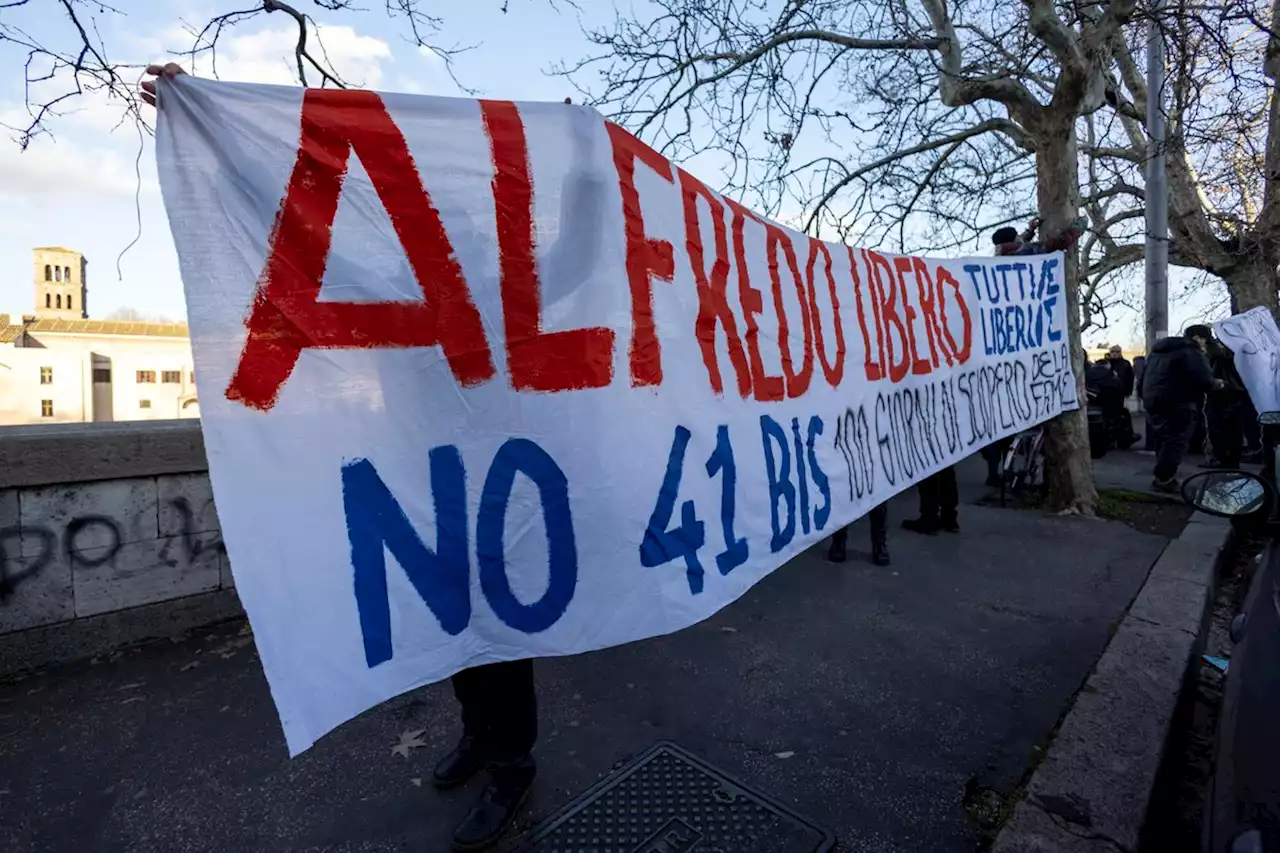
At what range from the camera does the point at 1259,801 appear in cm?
144

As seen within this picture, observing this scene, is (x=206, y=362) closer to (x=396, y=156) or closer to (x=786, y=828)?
(x=396, y=156)

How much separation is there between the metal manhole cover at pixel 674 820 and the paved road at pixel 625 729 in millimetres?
102

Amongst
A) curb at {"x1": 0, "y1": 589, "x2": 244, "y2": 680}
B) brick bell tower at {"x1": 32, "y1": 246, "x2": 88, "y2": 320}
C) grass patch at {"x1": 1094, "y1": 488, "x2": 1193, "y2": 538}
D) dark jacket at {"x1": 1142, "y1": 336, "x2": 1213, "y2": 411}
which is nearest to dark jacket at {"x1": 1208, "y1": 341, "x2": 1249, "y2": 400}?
dark jacket at {"x1": 1142, "y1": 336, "x2": 1213, "y2": 411}

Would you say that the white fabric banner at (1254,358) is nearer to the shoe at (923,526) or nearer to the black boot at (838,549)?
the shoe at (923,526)

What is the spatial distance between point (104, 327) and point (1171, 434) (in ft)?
281

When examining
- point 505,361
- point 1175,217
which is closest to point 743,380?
point 505,361

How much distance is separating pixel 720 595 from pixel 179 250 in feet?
6.08

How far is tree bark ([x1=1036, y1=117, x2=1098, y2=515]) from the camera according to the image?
22.1 feet

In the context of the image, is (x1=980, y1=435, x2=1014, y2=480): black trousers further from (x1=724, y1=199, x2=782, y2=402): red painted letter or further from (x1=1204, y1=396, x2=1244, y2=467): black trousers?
(x1=724, y1=199, x2=782, y2=402): red painted letter

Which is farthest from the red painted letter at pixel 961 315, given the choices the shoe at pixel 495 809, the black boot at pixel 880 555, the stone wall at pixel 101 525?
the stone wall at pixel 101 525

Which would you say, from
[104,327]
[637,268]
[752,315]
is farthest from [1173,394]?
[104,327]

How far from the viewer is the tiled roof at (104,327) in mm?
63812

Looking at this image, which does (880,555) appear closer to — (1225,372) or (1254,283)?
(1225,372)

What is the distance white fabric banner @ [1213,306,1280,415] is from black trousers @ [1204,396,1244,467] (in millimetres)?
2536
